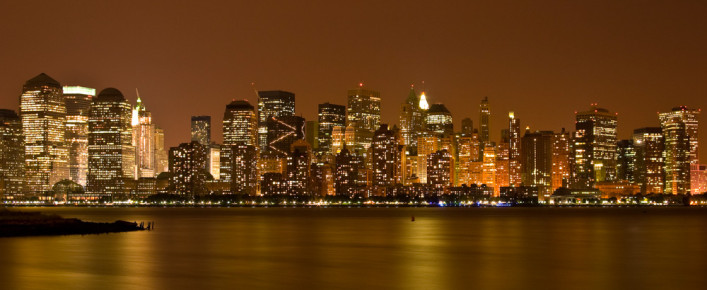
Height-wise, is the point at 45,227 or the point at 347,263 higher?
the point at 45,227

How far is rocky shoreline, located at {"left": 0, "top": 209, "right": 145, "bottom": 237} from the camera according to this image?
87.3 meters

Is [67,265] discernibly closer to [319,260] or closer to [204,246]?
[319,260]

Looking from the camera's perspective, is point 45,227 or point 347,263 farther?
point 45,227

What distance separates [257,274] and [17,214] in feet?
203

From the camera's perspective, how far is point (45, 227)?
8956 cm

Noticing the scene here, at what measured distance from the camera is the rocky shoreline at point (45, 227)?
87287 mm

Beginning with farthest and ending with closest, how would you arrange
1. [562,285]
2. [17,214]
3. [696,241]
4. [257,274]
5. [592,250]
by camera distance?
[17,214]
[696,241]
[592,250]
[257,274]
[562,285]

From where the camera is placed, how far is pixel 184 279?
50812mm

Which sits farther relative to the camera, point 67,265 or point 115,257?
point 115,257

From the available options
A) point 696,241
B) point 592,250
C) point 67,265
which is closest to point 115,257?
point 67,265

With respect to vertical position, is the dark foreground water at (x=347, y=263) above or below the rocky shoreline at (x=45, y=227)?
below

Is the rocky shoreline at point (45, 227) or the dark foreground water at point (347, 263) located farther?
the rocky shoreline at point (45, 227)

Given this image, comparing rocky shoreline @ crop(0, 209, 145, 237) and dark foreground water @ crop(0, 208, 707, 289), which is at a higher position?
rocky shoreline @ crop(0, 209, 145, 237)

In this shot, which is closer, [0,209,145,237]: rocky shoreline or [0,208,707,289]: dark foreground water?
[0,208,707,289]: dark foreground water
